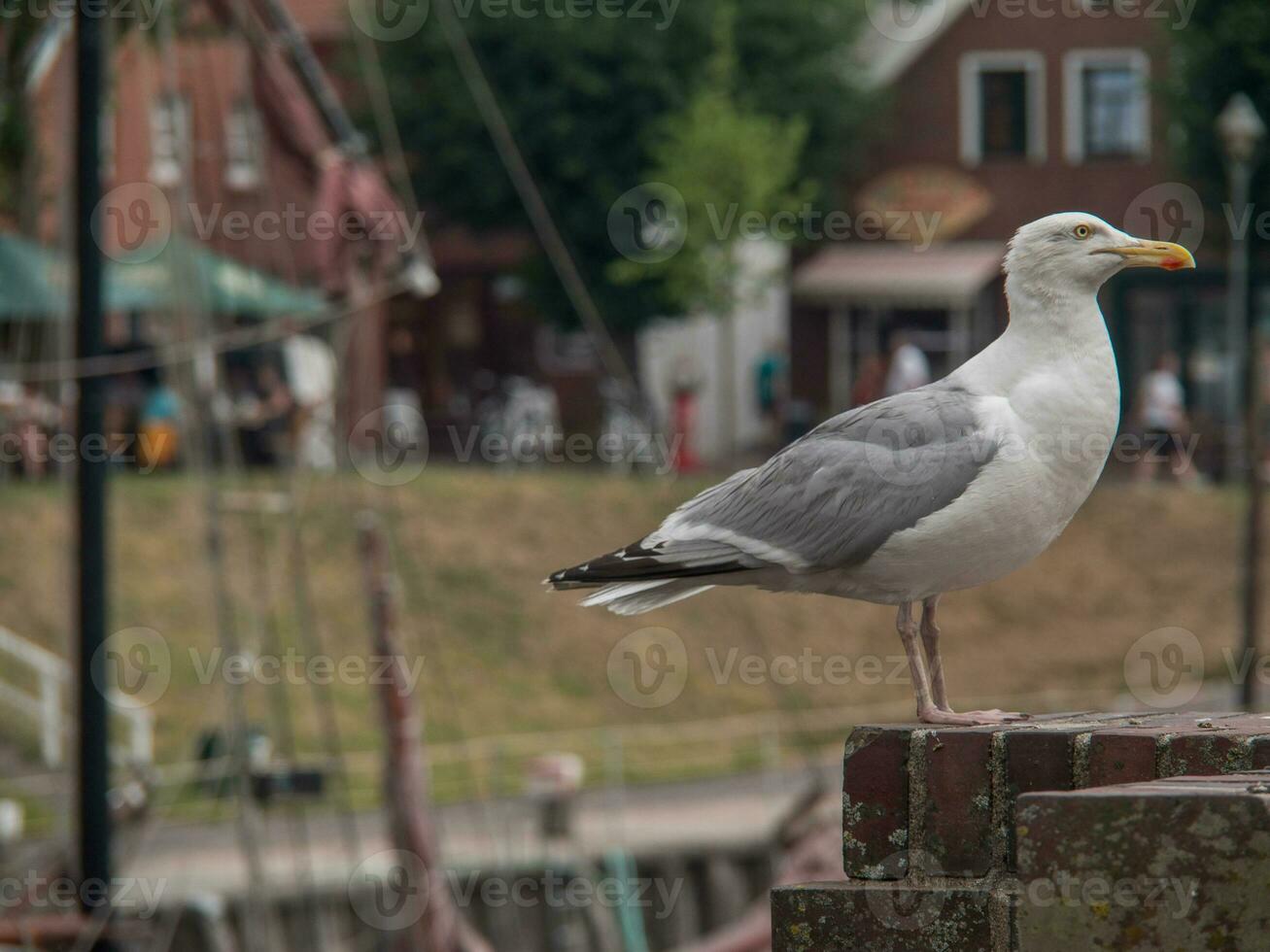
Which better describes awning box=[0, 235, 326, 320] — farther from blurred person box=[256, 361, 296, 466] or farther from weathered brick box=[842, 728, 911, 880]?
weathered brick box=[842, 728, 911, 880]

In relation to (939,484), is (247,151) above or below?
above

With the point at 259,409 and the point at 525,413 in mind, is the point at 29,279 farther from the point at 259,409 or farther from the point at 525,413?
the point at 525,413

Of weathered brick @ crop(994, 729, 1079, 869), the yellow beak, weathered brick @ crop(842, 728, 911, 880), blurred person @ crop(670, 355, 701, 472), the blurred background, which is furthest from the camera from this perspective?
blurred person @ crop(670, 355, 701, 472)

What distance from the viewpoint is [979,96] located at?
4400 centimetres

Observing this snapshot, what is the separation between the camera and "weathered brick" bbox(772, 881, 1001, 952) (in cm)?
466

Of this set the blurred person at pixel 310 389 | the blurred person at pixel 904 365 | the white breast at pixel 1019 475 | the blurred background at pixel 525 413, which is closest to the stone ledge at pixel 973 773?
the white breast at pixel 1019 475

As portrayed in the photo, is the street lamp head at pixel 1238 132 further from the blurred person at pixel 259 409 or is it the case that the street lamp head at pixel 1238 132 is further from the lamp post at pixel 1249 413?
the blurred person at pixel 259 409

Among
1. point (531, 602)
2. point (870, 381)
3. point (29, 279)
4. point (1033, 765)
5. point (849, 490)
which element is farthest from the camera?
point (870, 381)

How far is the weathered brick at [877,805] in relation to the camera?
4.81m

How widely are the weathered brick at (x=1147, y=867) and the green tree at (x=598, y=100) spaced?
36.7 meters

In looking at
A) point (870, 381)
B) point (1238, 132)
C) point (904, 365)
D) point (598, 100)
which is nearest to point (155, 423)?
point (904, 365)

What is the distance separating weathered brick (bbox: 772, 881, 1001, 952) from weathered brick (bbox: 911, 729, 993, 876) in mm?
77

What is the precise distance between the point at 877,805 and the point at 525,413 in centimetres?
3694

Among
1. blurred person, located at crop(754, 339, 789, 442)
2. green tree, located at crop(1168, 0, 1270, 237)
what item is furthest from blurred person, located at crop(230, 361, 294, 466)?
green tree, located at crop(1168, 0, 1270, 237)
